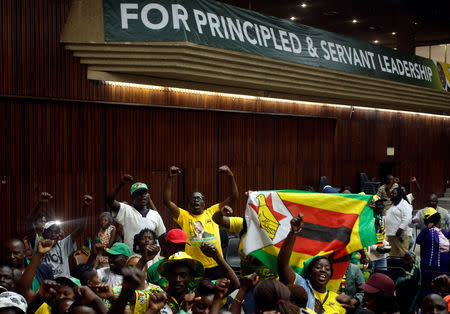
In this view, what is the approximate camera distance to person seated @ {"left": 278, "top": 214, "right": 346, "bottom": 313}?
4551 millimetres

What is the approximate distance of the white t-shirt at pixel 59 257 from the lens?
20.1 ft

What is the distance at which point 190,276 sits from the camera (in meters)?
4.59

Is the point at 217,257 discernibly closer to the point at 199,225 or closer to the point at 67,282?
the point at 67,282

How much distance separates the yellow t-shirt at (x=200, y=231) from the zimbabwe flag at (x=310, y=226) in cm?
62

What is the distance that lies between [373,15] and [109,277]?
19.9 meters

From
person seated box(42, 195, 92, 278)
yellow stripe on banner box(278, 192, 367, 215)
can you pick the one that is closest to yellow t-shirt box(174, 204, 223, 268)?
yellow stripe on banner box(278, 192, 367, 215)

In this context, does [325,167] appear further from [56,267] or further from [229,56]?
[56,267]

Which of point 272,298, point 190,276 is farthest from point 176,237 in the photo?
point 272,298

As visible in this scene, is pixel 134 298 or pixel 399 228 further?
pixel 399 228

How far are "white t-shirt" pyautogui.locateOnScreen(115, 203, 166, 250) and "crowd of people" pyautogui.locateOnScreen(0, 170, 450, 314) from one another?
0.04 ft

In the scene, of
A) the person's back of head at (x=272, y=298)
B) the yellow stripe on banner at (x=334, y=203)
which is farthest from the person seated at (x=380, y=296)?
the yellow stripe on banner at (x=334, y=203)

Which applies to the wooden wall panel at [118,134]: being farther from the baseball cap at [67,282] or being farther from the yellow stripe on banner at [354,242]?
the yellow stripe on banner at [354,242]

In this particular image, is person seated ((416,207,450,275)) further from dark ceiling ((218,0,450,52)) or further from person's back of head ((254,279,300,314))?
dark ceiling ((218,0,450,52))

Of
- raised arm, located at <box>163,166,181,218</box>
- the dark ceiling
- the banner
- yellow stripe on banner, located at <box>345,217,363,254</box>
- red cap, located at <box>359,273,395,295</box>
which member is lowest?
red cap, located at <box>359,273,395,295</box>
